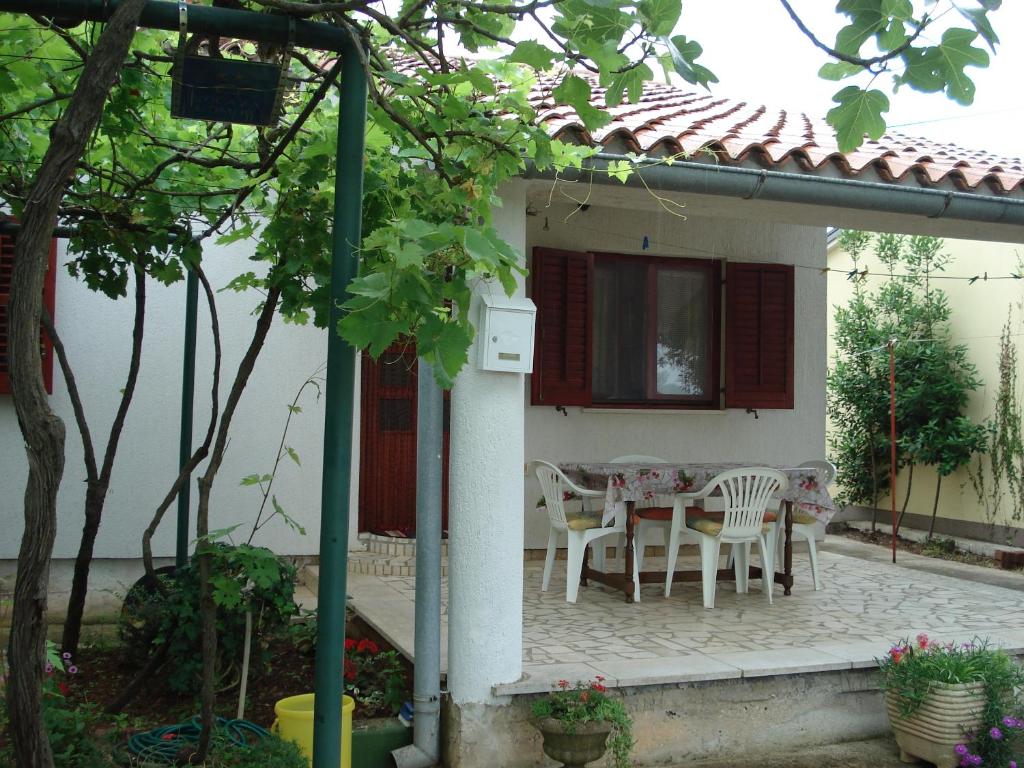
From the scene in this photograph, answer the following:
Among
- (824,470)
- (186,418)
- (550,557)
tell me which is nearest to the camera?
(186,418)

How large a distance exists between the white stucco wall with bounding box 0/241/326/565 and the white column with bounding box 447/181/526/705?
10.0 feet

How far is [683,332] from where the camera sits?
27.5 feet

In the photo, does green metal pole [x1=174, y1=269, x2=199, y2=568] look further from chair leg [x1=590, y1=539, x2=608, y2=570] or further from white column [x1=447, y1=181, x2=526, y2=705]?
chair leg [x1=590, y1=539, x2=608, y2=570]

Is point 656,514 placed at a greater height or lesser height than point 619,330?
lesser

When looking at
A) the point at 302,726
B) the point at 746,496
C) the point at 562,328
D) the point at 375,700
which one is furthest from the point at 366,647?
the point at 562,328

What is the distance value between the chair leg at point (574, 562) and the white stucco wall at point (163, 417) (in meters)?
2.00

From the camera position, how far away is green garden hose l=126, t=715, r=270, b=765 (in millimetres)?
3744

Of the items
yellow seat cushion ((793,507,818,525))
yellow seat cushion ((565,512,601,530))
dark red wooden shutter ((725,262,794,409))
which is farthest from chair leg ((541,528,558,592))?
dark red wooden shutter ((725,262,794,409))

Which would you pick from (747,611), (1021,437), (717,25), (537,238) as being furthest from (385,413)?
(1021,437)

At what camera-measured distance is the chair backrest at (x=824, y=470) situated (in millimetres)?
6698

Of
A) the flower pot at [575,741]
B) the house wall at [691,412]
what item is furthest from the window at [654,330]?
the flower pot at [575,741]

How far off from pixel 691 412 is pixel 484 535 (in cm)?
430

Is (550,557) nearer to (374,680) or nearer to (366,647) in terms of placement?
(366,647)

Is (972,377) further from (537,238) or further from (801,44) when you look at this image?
(801,44)
